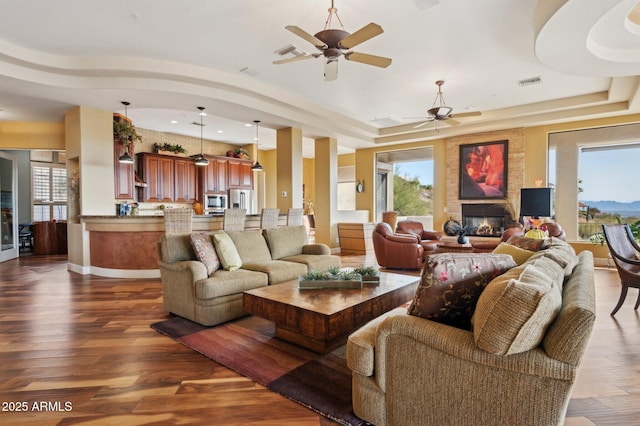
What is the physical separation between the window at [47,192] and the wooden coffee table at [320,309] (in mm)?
9184

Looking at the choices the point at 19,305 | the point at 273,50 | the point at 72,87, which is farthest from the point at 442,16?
the point at 19,305

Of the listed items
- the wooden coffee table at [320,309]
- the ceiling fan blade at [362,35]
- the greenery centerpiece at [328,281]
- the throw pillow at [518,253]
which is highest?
the ceiling fan blade at [362,35]

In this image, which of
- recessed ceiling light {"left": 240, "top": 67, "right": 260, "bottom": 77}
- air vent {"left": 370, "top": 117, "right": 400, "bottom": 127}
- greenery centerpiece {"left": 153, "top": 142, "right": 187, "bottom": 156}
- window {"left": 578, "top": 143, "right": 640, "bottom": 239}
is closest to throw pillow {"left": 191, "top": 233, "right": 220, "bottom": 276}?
recessed ceiling light {"left": 240, "top": 67, "right": 260, "bottom": 77}

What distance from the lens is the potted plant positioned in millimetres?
6344

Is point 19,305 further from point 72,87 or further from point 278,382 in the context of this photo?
point 278,382

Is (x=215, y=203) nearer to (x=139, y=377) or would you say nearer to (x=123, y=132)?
(x=123, y=132)

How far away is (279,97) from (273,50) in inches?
62.8

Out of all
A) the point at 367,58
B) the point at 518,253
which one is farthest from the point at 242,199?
the point at 518,253

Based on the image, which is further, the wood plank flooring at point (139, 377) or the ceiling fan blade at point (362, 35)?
the ceiling fan blade at point (362, 35)

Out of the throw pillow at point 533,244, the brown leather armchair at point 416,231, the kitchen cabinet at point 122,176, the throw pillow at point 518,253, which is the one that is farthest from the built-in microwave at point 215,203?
the throw pillow at point 518,253

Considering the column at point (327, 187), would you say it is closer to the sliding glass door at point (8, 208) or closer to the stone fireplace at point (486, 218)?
the stone fireplace at point (486, 218)

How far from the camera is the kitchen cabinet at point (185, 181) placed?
362 inches

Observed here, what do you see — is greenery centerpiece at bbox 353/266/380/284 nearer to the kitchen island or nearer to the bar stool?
the bar stool

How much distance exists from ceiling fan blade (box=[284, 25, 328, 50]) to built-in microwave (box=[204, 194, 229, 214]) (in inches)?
289
